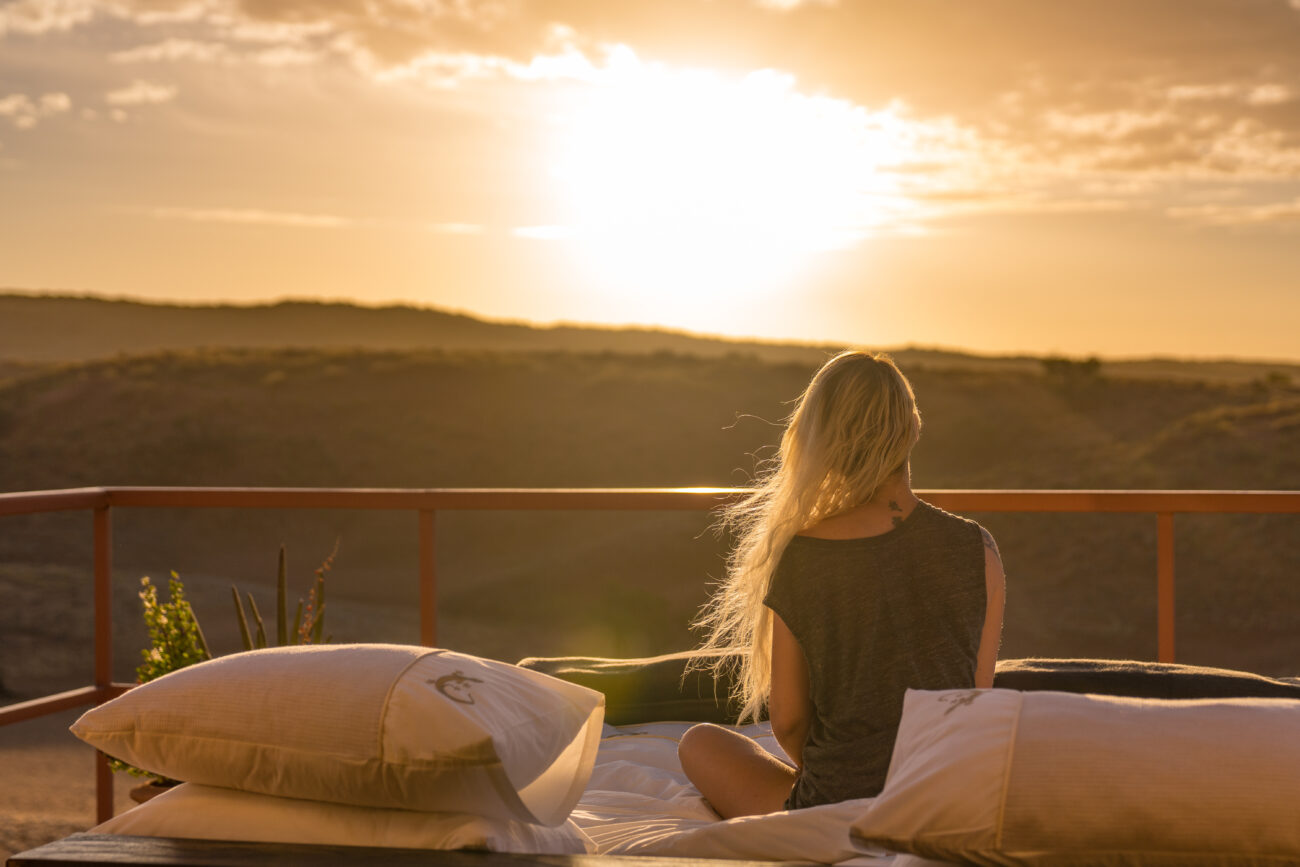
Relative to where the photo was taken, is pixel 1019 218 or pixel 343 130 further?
pixel 1019 218

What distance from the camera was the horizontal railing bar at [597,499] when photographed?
9.37 ft

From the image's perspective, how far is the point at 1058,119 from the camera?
585 inches

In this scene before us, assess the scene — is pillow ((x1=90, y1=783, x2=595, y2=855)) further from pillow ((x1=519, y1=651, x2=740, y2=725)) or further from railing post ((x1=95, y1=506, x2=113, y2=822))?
railing post ((x1=95, y1=506, x2=113, y2=822))

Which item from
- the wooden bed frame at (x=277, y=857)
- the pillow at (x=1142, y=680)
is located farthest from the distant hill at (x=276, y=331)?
the wooden bed frame at (x=277, y=857)

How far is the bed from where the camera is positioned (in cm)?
100

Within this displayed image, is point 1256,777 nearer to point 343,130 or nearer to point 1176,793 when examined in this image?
point 1176,793

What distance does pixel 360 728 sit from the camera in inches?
49.5

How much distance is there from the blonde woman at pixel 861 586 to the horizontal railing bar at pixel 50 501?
2.01 m

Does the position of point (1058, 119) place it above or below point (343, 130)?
above

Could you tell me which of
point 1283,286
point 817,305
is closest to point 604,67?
point 817,305

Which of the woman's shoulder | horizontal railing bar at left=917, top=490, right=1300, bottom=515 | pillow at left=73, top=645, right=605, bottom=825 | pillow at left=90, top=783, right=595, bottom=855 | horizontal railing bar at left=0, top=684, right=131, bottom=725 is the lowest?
horizontal railing bar at left=0, top=684, right=131, bottom=725

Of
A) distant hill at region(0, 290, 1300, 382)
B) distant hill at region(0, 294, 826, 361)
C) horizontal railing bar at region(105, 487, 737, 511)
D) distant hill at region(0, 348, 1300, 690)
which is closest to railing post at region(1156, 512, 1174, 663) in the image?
horizontal railing bar at region(105, 487, 737, 511)

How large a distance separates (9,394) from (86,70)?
26.2m

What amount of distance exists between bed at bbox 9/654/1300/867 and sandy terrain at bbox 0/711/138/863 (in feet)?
12.8
